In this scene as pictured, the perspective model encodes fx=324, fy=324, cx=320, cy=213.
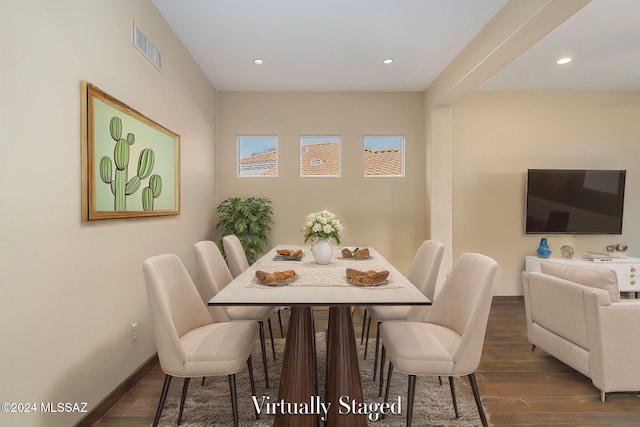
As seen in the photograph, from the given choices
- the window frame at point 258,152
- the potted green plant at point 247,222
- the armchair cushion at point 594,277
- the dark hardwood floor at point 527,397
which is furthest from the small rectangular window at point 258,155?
the armchair cushion at point 594,277

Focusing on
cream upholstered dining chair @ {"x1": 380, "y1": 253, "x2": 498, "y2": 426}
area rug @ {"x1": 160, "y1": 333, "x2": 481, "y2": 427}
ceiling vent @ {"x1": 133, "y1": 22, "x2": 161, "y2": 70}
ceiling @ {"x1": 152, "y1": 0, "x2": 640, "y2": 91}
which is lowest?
area rug @ {"x1": 160, "y1": 333, "x2": 481, "y2": 427}

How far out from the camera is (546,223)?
4.39 m

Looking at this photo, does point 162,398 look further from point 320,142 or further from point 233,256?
point 320,142

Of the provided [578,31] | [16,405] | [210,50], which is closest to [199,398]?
[16,405]

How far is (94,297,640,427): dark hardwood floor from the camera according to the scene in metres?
1.91

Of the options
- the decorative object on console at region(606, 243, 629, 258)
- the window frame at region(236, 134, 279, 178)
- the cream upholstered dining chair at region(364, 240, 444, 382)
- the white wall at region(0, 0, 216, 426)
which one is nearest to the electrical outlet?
the white wall at region(0, 0, 216, 426)

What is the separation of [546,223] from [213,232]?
4501 mm

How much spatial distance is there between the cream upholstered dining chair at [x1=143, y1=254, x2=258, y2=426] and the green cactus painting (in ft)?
2.12

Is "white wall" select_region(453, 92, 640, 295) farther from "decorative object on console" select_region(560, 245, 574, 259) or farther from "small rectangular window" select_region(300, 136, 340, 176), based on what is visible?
"small rectangular window" select_region(300, 136, 340, 176)

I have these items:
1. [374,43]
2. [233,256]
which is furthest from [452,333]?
[374,43]

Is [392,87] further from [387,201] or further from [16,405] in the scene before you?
[16,405]

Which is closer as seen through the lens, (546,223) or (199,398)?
(199,398)

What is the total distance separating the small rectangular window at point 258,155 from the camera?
4.63 metres

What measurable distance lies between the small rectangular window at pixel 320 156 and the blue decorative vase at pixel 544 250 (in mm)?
2923
